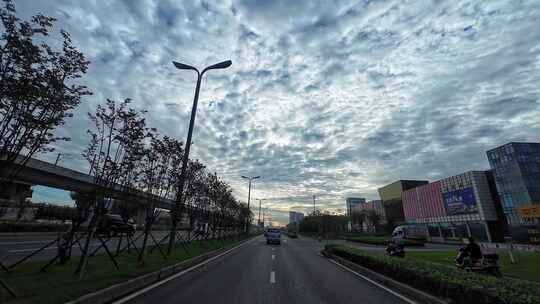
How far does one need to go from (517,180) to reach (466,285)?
2941 inches

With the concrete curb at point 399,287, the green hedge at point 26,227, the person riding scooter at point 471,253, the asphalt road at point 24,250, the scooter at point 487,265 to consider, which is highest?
the green hedge at point 26,227

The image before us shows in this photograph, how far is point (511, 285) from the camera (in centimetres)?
609

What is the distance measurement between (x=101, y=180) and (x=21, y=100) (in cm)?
464

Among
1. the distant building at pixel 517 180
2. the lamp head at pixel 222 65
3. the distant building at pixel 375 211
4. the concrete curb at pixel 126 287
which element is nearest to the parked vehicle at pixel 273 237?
the concrete curb at pixel 126 287

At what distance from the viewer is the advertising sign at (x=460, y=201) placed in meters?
63.9

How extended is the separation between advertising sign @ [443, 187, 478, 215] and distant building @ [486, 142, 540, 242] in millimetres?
5906

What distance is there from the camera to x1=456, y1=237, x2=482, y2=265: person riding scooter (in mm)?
11000

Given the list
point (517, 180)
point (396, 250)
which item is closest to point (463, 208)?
point (517, 180)

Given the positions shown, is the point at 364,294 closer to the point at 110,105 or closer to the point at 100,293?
the point at 100,293

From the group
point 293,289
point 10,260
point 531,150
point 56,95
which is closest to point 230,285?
point 293,289

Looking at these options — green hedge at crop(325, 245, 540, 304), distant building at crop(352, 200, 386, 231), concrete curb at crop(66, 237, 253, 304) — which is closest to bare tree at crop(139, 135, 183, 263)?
concrete curb at crop(66, 237, 253, 304)

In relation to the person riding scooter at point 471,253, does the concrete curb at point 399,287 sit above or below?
below

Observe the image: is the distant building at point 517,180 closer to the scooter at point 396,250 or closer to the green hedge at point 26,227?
the scooter at point 396,250

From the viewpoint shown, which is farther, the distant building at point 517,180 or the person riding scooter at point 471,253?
the distant building at point 517,180
